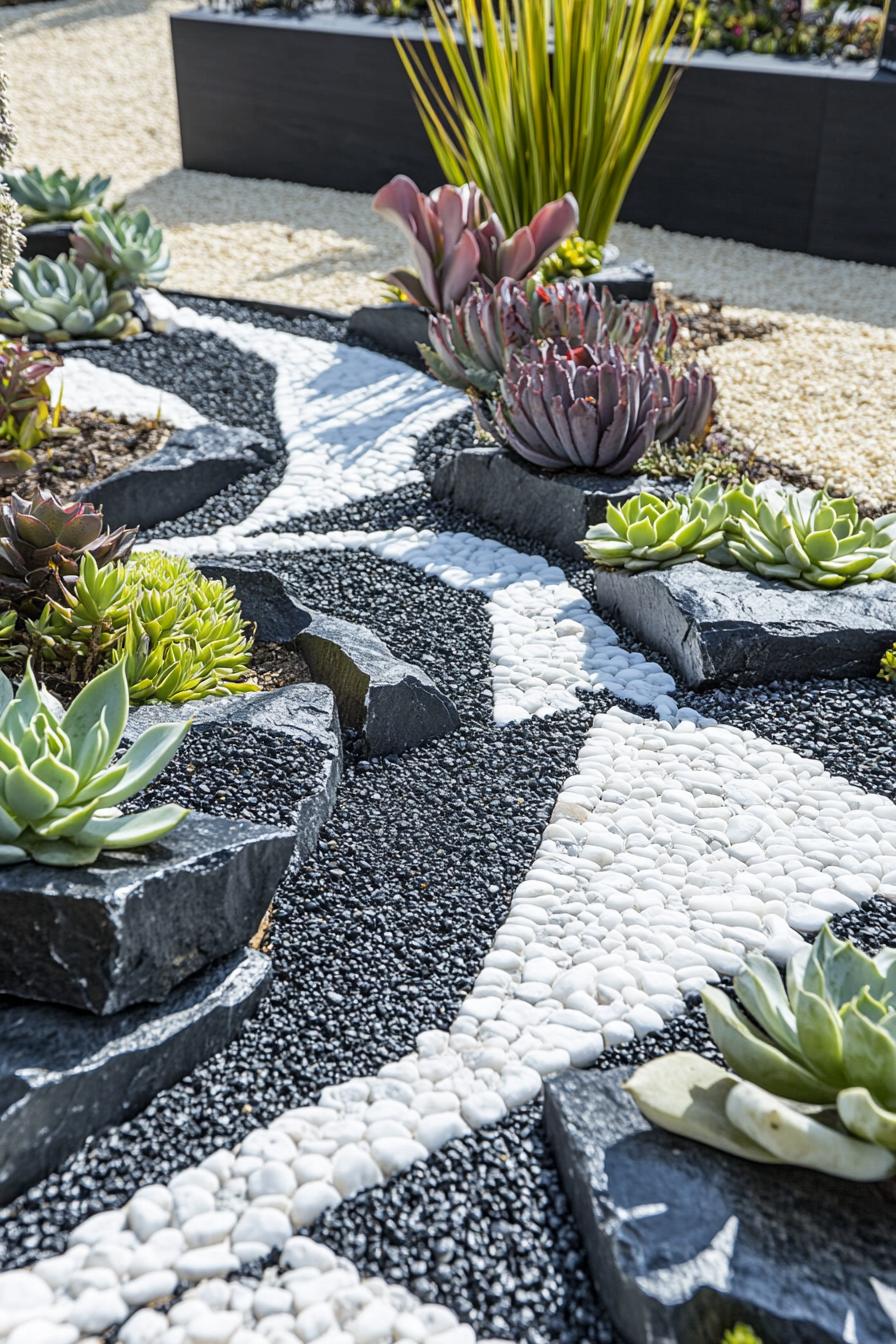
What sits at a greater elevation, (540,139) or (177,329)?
(540,139)

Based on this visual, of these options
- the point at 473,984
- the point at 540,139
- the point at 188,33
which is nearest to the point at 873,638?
the point at 473,984

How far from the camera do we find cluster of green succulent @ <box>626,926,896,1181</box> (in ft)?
5.62

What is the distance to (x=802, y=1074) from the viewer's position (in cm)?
183

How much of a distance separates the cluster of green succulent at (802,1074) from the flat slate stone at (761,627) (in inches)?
49.6

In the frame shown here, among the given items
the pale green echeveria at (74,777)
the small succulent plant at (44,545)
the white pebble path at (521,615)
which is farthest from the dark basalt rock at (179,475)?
the pale green echeveria at (74,777)

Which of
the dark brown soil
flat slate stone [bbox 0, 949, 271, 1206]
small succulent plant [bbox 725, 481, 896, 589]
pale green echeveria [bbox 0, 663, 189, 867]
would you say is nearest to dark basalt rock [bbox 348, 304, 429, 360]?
the dark brown soil

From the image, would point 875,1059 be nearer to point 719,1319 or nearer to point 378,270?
point 719,1319

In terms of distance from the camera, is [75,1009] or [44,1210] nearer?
[44,1210]

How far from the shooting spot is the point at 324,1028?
219 cm

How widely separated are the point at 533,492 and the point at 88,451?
1.53 metres

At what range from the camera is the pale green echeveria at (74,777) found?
6.68ft

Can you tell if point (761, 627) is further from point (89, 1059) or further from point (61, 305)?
point (61, 305)

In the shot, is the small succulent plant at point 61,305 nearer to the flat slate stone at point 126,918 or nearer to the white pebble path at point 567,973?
the white pebble path at point 567,973

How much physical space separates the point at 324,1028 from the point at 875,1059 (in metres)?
0.88
